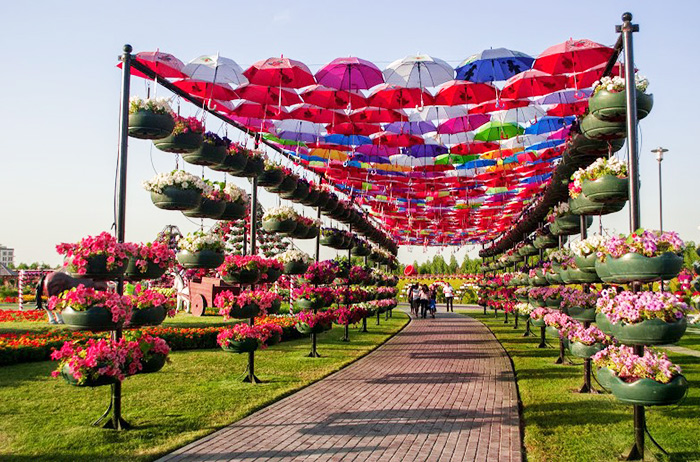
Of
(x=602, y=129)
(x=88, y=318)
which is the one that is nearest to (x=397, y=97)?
(x=602, y=129)

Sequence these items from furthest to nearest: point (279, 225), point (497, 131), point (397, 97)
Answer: point (497, 131) → point (279, 225) → point (397, 97)

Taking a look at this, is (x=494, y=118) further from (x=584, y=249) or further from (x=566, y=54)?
(x=584, y=249)

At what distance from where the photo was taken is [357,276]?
701 inches

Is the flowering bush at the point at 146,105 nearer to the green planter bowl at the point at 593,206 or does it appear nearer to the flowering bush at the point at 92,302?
the flowering bush at the point at 92,302

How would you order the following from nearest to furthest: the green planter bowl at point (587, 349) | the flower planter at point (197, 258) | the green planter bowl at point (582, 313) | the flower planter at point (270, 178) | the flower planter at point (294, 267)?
the flower planter at point (197, 258) < the green planter bowl at point (587, 349) < the green planter bowl at point (582, 313) < the flower planter at point (270, 178) < the flower planter at point (294, 267)

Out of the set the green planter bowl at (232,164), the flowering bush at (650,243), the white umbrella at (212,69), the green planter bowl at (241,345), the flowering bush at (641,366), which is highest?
the white umbrella at (212,69)

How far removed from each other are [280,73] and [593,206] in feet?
17.8

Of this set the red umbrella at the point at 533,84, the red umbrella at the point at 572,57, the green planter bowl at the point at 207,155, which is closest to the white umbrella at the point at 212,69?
the green planter bowl at the point at 207,155

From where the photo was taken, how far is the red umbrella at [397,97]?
34.1ft

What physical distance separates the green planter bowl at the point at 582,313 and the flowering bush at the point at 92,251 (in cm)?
683

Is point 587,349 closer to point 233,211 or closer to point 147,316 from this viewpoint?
point 233,211

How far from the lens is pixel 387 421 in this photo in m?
7.45

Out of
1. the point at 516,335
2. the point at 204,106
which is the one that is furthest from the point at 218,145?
the point at 516,335

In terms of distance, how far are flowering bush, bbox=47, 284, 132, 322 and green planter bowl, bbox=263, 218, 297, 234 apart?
4.86 metres
